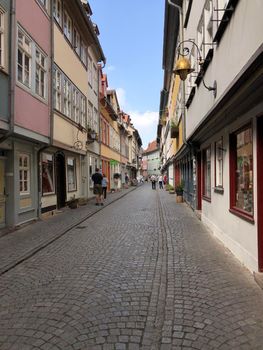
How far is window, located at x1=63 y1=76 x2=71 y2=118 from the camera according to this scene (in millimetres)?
16328

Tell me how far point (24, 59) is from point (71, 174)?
8219 millimetres

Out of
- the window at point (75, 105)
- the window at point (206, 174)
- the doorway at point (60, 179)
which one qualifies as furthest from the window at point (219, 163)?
the window at point (75, 105)

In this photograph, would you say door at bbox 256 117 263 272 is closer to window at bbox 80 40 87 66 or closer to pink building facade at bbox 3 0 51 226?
pink building facade at bbox 3 0 51 226

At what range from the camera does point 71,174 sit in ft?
61.5

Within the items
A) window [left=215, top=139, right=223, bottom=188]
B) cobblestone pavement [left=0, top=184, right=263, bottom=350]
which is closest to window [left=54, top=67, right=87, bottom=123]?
window [left=215, top=139, right=223, bottom=188]

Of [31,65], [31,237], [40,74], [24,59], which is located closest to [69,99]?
[40,74]

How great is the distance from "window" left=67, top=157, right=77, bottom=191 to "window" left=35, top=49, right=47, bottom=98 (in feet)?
17.6

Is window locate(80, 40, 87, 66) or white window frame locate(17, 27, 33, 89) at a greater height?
window locate(80, 40, 87, 66)

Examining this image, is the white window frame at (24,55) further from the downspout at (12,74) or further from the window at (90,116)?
the window at (90,116)

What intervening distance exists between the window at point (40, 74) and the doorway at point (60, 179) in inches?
141

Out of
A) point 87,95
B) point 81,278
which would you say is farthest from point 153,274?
point 87,95

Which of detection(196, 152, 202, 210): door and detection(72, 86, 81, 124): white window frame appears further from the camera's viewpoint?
detection(72, 86, 81, 124): white window frame

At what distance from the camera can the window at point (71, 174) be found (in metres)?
18.1

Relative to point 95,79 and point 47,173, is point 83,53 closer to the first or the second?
point 95,79
